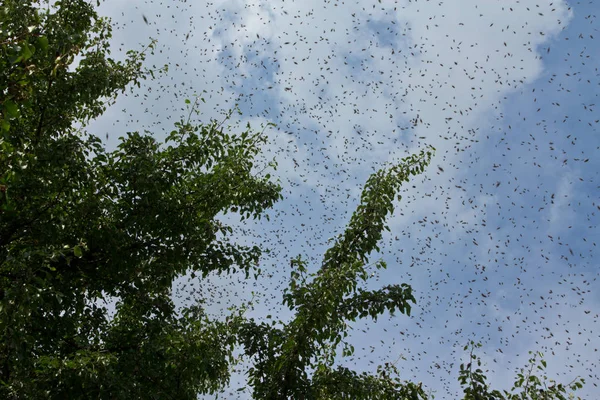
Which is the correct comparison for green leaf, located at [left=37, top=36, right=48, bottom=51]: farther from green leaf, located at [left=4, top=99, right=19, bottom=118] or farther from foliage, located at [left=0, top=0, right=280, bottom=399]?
foliage, located at [left=0, top=0, right=280, bottom=399]

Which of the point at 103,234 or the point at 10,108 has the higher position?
the point at 103,234

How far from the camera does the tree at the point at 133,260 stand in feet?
21.6

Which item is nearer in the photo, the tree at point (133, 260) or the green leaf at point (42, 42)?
the green leaf at point (42, 42)

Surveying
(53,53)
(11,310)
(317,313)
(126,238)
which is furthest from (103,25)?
(317,313)

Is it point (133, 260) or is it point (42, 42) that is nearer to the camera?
point (42, 42)

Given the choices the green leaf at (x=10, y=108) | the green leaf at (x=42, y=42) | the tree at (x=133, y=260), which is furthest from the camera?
the tree at (x=133, y=260)

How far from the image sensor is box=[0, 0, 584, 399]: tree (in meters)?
6.58

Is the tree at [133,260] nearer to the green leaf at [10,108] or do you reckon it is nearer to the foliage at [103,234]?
the foliage at [103,234]

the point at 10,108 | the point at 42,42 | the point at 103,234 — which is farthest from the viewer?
the point at 103,234

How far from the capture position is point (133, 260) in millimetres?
8172

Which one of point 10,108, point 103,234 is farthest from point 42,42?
point 103,234

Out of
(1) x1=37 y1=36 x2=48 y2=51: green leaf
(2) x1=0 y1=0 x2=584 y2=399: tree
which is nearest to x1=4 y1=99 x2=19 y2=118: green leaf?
(1) x1=37 y1=36 x2=48 y2=51: green leaf

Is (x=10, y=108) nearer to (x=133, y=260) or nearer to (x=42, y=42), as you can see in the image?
(x=42, y=42)

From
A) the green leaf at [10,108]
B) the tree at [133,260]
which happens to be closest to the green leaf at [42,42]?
the green leaf at [10,108]
